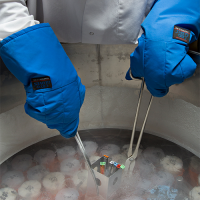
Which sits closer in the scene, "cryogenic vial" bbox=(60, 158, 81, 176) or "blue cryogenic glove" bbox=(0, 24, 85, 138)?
"blue cryogenic glove" bbox=(0, 24, 85, 138)

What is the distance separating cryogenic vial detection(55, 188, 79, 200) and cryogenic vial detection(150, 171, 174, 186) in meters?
0.23

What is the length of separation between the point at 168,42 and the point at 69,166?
48cm

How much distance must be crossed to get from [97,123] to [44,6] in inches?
19.2

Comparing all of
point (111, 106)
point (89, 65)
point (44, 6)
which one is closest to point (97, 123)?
point (111, 106)

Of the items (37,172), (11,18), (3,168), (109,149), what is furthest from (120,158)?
(11,18)

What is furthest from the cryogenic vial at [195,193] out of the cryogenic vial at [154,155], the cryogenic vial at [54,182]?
the cryogenic vial at [54,182]

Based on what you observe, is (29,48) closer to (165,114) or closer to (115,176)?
(115,176)

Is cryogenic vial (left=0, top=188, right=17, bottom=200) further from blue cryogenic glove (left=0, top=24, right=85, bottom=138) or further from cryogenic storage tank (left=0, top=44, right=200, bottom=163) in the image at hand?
blue cryogenic glove (left=0, top=24, right=85, bottom=138)

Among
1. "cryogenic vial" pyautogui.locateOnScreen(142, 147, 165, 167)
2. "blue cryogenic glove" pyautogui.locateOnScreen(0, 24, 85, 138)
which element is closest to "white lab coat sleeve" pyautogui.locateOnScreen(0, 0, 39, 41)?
"blue cryogenic glove" pyautogui.locateOnScreen(0, 24, 85, 138)

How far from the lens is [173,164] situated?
739mm

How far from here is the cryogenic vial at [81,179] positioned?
0.67 meters

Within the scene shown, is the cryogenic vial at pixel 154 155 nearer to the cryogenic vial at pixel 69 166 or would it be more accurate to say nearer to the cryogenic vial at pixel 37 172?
the cryogenic vial at pixel 69 166

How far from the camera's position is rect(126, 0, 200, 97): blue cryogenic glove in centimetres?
53

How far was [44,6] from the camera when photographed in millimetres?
648
